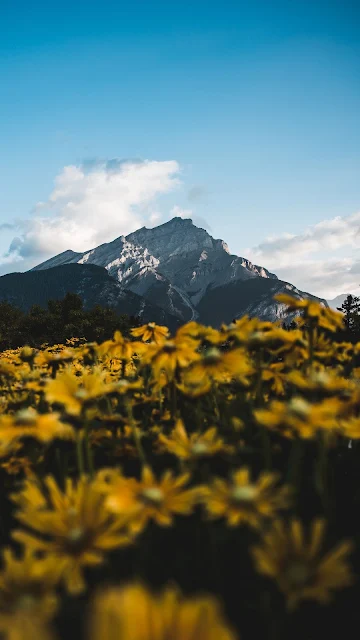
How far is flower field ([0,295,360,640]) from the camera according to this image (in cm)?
102

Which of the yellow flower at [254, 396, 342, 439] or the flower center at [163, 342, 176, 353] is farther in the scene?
the flower center at [163, 342, 176, 353]

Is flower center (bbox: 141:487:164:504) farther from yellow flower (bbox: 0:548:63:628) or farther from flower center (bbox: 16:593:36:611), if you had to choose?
flower center (bbox: 16:593:36:611)

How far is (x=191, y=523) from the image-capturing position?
1.82 metres

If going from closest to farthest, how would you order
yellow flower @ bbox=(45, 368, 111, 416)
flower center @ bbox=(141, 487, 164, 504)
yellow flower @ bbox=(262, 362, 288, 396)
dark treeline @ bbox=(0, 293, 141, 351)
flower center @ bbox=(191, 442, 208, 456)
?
flower center @ bbox=(141, 487, 164, 504) < flower center @ bbox=(191, 442, 208, 456) < yellow flower @ bbox=(45, 368, 111, 416) < yellow flower @ bbox=(262, 362, 288, 396) < dark treeline @ bbox=(0, 293, 141, 351)

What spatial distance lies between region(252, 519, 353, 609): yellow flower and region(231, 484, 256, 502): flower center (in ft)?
0.37

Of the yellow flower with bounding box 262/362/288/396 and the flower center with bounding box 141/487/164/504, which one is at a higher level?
the yellow flower with bounding box 262/362/288/396

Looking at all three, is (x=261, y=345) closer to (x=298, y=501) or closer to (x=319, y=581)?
(x=298, y=501)

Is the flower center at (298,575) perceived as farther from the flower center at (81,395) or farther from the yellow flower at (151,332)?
the yellow flower at (151,332)

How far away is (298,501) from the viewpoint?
201cm

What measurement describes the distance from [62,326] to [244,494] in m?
40.8

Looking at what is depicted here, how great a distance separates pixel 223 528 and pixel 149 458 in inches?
27.2

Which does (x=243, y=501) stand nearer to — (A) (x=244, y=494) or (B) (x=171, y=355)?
(A) (x=244, y=494)

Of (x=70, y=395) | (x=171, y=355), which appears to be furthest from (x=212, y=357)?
(x=70, y=395)

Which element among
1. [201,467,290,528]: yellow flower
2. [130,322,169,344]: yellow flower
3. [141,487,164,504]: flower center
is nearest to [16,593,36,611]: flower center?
[141,487,164,504]: flower center
